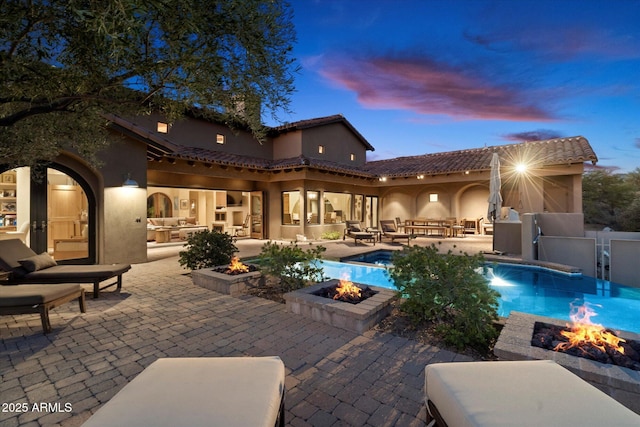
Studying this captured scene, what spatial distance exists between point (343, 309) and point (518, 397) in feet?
7.84

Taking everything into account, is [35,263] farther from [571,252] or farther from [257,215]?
[571,252]

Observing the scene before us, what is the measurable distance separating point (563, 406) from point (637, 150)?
119 feet

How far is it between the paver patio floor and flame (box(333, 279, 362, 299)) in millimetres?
567

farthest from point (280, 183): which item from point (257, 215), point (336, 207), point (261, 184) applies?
point (336, 207)

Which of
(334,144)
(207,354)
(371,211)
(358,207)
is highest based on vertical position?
(334,144)

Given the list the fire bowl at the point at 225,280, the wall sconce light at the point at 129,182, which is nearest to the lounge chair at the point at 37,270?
the fire bowl at the point at 225,280

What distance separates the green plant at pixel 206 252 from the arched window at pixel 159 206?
13.1 metres

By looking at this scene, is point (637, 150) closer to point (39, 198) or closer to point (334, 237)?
point (334, 237)

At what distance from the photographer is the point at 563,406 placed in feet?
4.63

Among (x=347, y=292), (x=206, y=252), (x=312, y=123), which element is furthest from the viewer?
(x=312, y=123)

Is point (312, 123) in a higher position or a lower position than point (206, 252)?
higher

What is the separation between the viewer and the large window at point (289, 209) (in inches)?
574

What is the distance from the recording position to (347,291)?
14.4ft

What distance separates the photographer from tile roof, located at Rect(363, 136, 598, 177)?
12.4 m
